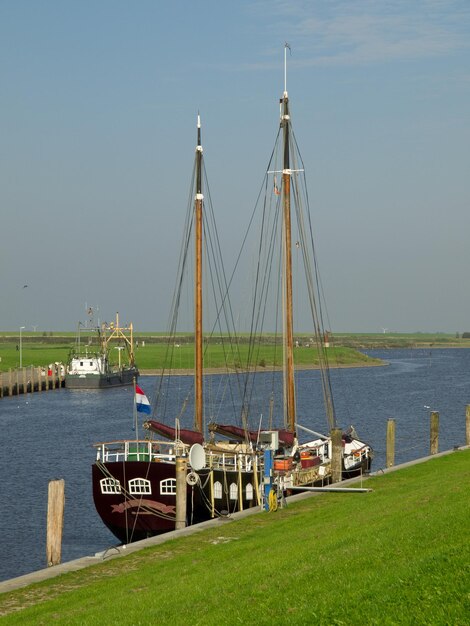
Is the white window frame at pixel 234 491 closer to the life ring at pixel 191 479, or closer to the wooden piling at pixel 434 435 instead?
the life ring at pixel 191 479

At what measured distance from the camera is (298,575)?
1708cm

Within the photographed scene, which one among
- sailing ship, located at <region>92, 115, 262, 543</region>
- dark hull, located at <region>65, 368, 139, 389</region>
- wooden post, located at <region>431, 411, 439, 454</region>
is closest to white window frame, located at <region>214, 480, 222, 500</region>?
sailing ship, located at <region>92, 115, 262, 543</region>

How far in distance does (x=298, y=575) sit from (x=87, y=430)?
66.1 metres

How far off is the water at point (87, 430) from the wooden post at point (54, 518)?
5792 mm

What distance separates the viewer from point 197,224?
4894cm

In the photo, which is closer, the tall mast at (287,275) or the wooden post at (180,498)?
the wooden post at (180,498)

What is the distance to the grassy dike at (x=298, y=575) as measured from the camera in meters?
14.0

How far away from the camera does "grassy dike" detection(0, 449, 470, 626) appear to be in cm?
1404

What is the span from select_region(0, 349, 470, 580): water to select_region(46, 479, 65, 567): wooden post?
5792 millimetres

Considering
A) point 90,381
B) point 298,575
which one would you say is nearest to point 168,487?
point 298,575

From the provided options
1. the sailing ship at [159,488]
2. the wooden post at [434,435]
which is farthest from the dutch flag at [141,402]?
the wooden post at [434,435]

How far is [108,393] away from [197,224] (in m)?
88.4

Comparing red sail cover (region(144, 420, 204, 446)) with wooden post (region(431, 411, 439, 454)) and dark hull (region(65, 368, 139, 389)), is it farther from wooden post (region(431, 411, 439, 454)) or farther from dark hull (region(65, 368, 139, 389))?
dark hull (region(65, 368, 139, 389))

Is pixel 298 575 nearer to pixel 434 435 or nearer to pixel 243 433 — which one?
pixel 243 433
